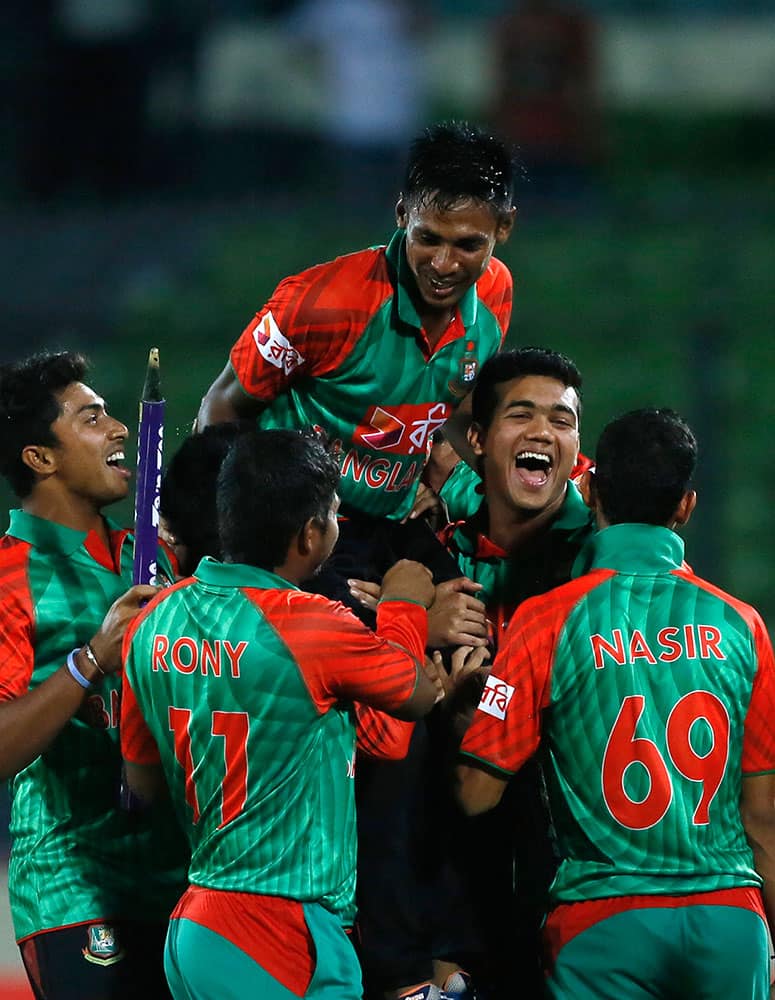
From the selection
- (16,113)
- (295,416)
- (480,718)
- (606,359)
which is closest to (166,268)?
(16,113)

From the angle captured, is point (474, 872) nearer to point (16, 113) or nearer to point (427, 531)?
point (427, 531)

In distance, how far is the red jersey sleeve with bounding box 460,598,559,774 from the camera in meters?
3.47

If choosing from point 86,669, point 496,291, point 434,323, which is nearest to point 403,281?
point 434,323

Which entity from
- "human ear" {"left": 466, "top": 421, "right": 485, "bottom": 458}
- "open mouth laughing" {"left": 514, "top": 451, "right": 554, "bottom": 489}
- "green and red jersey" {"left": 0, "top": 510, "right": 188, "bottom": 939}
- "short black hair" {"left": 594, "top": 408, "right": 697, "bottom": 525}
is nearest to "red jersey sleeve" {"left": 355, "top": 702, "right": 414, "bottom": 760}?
"green and red jersey" {"left": 0, "top": 510, "right": 188, "bottom": 939}

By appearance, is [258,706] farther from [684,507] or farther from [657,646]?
[684,507]

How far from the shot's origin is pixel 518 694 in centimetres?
347

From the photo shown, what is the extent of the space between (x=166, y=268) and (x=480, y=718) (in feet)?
30.9

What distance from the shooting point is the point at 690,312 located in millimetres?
7484

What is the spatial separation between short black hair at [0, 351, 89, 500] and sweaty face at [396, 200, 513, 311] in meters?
0.79

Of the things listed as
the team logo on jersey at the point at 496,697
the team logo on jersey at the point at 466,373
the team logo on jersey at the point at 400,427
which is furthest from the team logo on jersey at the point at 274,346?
the team logo on jersey at the point at 496,697

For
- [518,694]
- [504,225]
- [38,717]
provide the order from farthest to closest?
[504,225], [518,694], [38,717]

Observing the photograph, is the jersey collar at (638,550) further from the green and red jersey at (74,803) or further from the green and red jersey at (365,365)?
the green and red jersey at (74,803)

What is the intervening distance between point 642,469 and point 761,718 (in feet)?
1.77

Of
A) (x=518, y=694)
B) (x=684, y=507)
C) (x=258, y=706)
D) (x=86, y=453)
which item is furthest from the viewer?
(x=86, y=453)
